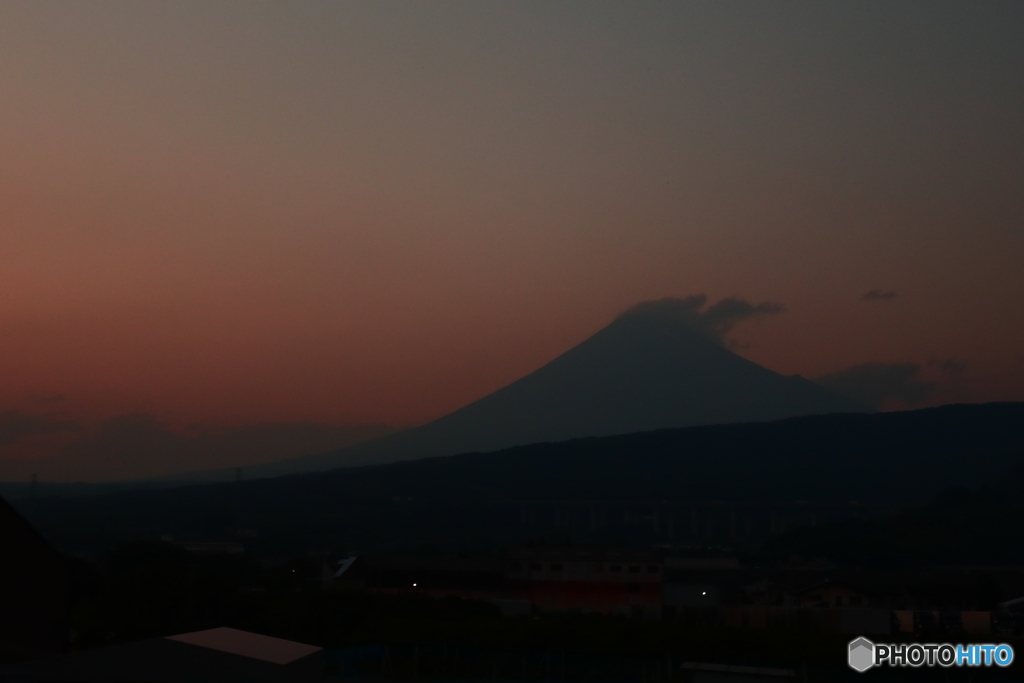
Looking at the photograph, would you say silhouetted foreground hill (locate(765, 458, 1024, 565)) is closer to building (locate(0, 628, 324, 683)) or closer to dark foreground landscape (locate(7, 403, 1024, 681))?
dark foreground landscape (locate(7, 403, 1024, 681))

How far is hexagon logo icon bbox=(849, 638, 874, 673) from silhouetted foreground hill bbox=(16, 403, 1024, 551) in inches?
1564

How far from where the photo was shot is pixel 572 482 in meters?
83.0

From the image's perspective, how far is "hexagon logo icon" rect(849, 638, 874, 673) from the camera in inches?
556

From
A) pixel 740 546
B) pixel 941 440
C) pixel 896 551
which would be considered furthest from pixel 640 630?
pixel 941 440

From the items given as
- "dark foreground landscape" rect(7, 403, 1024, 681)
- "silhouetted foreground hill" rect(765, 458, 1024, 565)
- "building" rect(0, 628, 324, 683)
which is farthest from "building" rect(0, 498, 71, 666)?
"silhouetted foreground hill" rect(765, 458, 1024, 565)

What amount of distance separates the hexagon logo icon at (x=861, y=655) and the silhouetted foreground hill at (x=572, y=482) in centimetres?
3973

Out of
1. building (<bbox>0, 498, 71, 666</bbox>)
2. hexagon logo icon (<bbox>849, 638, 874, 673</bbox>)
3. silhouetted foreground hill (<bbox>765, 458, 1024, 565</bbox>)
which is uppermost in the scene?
building (<bbox>0, 498, 71, 666</bbox>)

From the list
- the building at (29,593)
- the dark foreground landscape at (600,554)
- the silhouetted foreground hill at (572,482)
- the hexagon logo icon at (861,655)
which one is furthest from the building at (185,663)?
the silhouetted foreground hill at (572,482)

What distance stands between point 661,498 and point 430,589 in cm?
5581

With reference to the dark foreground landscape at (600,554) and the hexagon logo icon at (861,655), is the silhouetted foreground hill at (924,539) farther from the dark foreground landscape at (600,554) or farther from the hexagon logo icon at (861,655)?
the hexagon logo icon at (861,655)

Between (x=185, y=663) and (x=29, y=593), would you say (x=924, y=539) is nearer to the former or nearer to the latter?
(x=29, y=593)

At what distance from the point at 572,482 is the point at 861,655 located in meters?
68.4

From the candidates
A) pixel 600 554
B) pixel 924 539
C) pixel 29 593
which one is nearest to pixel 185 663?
pixel 29 593

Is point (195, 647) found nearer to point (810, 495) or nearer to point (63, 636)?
point (63, 636)
